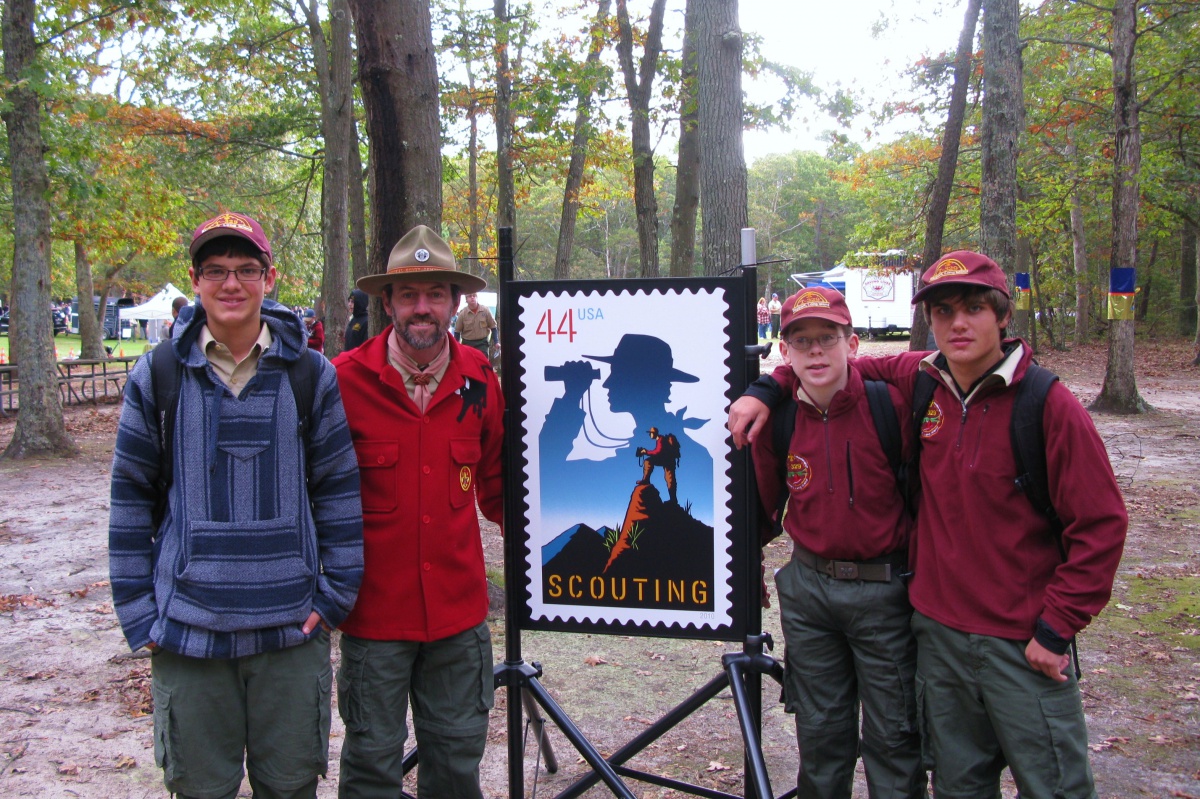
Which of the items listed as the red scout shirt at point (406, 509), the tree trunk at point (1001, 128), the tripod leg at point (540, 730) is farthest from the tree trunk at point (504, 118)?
the red scout shirt at point (406, 509)

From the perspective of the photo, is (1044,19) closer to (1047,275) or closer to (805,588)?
(1047,275)

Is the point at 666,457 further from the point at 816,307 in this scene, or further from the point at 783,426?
the point at 816,307

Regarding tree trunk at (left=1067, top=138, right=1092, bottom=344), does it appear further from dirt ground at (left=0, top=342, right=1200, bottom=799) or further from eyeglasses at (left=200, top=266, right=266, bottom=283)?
eyeglasses at (left=200, top=266, right=266, bottom=283)

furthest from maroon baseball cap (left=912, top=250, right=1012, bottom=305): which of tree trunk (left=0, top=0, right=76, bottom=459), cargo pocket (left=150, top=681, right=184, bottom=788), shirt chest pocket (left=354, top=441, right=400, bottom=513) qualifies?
tree trunk (left=0, top=0, right=76, bottom=459)

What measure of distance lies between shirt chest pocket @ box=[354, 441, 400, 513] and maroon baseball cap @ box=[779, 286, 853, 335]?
1299 mm

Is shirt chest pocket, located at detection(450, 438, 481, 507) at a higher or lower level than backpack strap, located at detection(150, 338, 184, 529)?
lower

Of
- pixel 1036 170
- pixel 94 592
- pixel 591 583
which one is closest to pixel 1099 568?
pixel 591 583

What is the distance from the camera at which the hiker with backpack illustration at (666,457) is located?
3.19m

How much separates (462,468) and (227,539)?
2.57ft

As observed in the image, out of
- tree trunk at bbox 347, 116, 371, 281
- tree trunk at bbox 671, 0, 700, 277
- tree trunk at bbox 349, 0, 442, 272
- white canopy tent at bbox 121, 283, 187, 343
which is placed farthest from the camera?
white canopy tent at bbox 121, 283, 187, 343

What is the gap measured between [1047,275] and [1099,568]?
92.2ft

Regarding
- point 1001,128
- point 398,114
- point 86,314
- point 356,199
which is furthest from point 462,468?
point 86,314

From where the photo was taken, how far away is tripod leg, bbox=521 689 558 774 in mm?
3586

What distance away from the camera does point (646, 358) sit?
10.4 feet
